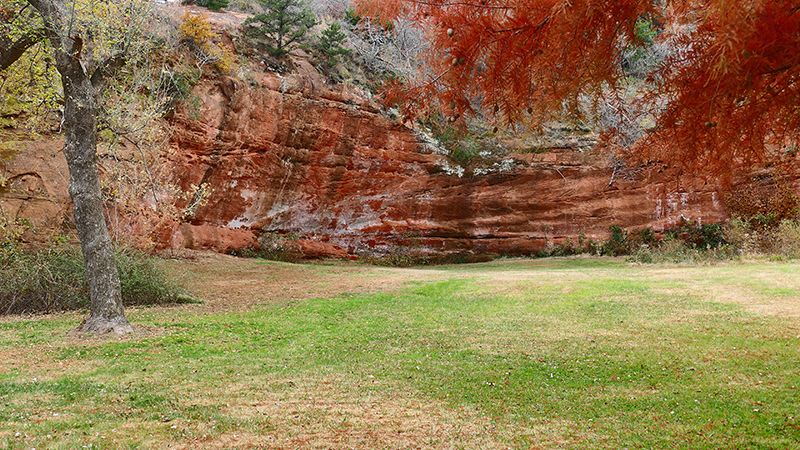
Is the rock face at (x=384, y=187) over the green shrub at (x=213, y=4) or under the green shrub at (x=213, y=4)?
under

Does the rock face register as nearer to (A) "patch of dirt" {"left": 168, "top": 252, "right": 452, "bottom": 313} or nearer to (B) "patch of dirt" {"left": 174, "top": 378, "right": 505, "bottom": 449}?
(A) "patch of dirt" {"left": 168, "top": 252, "right": 452, "bottom": 313}

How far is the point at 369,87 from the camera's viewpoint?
827 inches

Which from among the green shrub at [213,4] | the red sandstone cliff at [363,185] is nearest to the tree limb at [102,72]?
the red sandstone cliff at [363,185]

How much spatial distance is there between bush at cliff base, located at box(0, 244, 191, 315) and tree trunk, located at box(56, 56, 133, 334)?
242cm

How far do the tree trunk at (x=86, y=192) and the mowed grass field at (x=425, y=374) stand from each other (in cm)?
55

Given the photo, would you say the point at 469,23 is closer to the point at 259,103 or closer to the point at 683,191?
the point at 259,103

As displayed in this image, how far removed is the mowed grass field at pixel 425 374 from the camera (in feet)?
11.0

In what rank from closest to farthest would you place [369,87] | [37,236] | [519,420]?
[519,420]
[37,236]
[369,87]

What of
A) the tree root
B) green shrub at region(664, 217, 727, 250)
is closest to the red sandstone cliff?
green shrub at region(664, 217, 727, 250)

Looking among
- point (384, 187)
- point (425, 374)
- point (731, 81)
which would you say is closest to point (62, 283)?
point (425, 374)

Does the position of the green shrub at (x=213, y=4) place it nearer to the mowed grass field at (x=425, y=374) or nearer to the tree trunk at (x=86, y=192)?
the tree trunk at (x=86, y=192)

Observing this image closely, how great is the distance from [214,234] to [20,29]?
9.02 meters

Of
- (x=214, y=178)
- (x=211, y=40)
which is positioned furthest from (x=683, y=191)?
(x=211, y=40)

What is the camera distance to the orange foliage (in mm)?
2993
